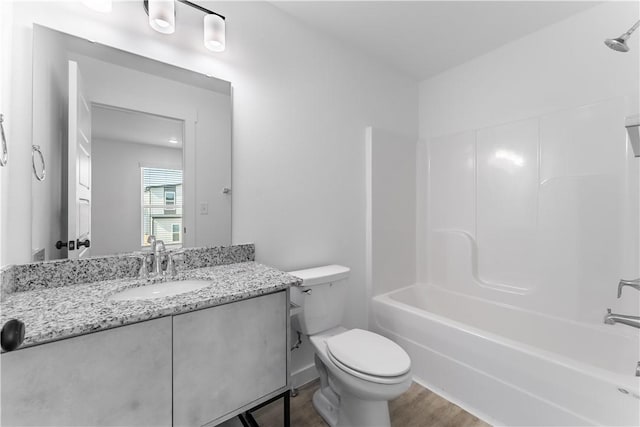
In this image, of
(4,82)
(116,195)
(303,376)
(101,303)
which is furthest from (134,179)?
(303,376)

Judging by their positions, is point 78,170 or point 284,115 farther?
point 284,115

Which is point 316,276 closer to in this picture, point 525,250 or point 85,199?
point 85,199

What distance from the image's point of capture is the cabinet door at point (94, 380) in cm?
73

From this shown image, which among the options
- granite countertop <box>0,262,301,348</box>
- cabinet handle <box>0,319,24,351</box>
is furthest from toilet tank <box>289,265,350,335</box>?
cabinet handle <box>0,319,24,351</box>

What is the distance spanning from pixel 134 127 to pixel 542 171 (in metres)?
2.60

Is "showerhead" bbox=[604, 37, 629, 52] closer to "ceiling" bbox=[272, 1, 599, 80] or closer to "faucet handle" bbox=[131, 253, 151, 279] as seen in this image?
"ceiling" bbox=[272, 1, 599, 80]

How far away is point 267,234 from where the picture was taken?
1757 mm

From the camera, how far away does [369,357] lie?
54.1 inches

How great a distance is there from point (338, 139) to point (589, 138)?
1.66m

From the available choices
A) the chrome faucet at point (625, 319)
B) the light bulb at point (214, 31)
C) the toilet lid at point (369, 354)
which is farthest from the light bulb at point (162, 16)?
the chrome faucet at point (625, 319)

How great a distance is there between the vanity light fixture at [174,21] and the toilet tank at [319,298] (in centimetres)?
136

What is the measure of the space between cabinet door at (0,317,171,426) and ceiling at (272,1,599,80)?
6.45 ft

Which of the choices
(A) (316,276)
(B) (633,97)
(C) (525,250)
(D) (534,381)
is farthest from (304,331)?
(B) (633,97)

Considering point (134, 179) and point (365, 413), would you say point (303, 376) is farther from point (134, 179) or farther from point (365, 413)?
point (134, 179)
